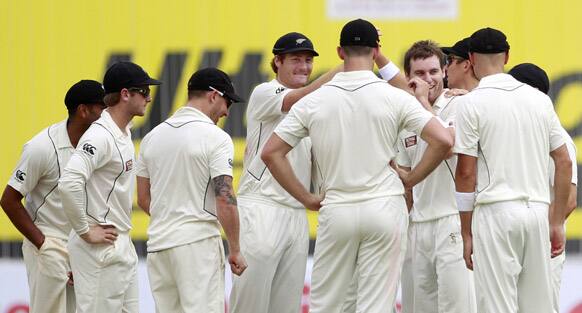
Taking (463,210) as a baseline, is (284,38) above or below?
above

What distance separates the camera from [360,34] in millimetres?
6766

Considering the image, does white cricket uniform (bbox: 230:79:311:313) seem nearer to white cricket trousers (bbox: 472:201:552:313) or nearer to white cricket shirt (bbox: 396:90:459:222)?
white cricket shirt (bbox: 396:90:459:222)

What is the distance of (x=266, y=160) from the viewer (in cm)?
691

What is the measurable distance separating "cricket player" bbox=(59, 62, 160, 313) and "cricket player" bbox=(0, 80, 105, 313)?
0.44 metres

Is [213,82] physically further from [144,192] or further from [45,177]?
[45,177]

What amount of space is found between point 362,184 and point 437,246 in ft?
3.71

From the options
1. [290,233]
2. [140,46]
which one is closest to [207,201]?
[290,233]

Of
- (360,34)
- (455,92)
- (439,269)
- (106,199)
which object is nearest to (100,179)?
(106,199)

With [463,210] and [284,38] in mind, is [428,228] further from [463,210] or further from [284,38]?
[284,38]

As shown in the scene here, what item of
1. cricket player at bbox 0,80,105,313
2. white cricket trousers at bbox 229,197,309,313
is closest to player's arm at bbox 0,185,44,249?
cricket player at bbox 0,80,105,313

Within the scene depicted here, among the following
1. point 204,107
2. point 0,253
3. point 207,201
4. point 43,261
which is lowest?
point 0,253

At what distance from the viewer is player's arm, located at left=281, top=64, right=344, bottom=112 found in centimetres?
727

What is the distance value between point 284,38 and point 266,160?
1.14m

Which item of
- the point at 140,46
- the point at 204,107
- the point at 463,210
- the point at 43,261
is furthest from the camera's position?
the point at 140,46
